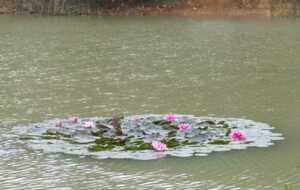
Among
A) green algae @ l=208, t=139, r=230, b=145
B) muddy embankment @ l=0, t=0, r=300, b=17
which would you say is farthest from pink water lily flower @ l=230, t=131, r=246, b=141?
muddy embankment @ l=0, t=0, r=300, b=17

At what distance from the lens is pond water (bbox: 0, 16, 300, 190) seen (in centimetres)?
914

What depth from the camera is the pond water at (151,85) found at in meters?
9.14

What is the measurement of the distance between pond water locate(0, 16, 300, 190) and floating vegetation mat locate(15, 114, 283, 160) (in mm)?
198

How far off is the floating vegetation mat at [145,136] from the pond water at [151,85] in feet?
0.65

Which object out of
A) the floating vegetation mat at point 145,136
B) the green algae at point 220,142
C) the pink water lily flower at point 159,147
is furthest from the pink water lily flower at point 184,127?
the pink water lily flower at point 159,147

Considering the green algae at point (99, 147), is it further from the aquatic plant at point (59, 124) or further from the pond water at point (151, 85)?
the aquatic plant at point (59, 124)

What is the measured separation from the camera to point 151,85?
15.9 metres

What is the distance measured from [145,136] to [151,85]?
18.1 ft

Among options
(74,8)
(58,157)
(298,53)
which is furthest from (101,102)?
(74,8)

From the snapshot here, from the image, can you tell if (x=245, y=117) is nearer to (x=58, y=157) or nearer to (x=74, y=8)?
(x=58, y=157)

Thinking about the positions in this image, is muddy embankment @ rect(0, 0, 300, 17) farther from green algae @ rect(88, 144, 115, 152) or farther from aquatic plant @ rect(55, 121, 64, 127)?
green algae @ rect(88, 144, 115, 152)

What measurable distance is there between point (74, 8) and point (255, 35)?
37.2 ft

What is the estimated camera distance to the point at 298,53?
69.7 ft

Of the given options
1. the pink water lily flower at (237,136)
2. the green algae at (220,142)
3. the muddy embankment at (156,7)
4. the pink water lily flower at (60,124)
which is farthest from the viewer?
the muddy embankment at (156,7)
